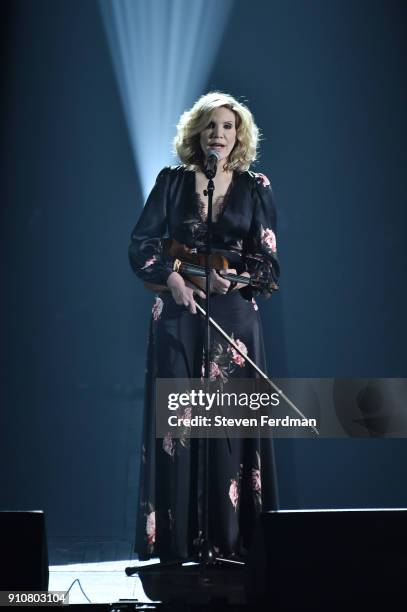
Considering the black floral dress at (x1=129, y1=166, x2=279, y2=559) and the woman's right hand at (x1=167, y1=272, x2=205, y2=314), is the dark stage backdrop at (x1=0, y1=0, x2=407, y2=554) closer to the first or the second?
the black floral dress at (x1=129, y1=166, x2=279, y2=559)

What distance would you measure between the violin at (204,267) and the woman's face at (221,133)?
17.6 inches

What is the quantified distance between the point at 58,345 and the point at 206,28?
5.45ft

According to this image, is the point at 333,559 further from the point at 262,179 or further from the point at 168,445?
the point at 262,179

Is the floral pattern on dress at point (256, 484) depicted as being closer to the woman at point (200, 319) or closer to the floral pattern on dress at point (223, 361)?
the woman at point (200, 319)

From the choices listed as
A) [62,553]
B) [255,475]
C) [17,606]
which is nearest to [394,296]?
[255,475]

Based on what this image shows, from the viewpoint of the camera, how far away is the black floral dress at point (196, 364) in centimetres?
319

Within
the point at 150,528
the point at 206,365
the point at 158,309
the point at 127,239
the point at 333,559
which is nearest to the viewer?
the point at 333,559

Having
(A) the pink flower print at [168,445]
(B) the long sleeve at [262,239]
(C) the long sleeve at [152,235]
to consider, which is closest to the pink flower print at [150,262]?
(C) the long sleeve at [152,235]

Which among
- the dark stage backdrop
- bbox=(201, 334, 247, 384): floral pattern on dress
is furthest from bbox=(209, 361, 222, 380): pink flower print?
the dark stage backdrop

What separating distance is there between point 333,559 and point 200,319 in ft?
5.00

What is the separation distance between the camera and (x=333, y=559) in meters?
1.89

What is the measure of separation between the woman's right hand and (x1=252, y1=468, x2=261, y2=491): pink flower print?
666 mm

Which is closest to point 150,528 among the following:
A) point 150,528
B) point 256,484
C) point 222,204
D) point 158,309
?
point 150,528

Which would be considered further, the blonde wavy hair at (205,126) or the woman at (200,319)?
the blonde wavy hair at (205,126)
